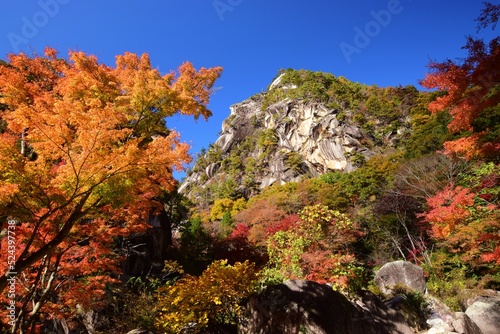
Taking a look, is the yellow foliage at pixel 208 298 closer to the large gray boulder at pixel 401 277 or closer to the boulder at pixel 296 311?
the boulder at pixel 296 311

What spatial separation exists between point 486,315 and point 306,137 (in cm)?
3826

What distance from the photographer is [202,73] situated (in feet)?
24.1

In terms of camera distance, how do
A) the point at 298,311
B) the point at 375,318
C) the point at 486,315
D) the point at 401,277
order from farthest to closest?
the point at 401,277, the point at 486,315, the point at 375,318, the point at 298,311

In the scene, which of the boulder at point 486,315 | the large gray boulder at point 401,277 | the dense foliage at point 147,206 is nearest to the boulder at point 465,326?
the boulder at point 486,315

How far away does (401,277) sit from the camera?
1166 cm

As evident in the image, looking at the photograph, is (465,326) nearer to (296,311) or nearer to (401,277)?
(401,277)

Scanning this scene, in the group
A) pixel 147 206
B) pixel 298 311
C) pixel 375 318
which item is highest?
pixel 147 206

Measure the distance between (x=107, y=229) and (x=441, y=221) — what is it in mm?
12131

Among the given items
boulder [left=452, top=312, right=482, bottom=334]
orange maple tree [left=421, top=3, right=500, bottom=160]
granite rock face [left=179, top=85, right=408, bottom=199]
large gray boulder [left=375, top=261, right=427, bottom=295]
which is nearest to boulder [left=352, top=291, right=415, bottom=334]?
boulder [left=452, top=312, right=482, bottom=334]

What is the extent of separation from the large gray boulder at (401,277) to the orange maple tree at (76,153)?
1076cm

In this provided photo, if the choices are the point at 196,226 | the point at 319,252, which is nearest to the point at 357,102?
the point at 196,226

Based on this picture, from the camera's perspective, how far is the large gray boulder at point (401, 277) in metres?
11.3

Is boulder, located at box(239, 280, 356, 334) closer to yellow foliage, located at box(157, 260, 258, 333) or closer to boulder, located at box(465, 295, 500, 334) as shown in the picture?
yellow foliage, located at box(157, 260, 258, 333)

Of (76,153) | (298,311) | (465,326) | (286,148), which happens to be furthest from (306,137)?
(76,153)
